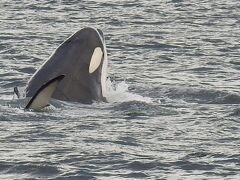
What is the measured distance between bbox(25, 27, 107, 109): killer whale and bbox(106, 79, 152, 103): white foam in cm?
57

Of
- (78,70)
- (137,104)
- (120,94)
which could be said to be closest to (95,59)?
A: (78,70)

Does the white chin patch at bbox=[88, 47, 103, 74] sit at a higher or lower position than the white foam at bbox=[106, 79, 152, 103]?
higher

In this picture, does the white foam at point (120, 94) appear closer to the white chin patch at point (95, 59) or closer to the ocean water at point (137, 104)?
the ocean water at point (137, 104)

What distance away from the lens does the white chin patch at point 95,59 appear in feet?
60.2

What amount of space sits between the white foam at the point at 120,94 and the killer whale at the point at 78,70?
22.4 inches

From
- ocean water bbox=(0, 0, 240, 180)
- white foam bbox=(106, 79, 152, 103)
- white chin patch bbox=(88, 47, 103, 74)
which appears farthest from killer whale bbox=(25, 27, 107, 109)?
white foam bbox=(106, 79, 152, 103)

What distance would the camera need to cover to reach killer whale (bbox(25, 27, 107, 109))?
694 inches

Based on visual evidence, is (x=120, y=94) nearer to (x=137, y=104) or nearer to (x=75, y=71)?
(x=137, y=104)

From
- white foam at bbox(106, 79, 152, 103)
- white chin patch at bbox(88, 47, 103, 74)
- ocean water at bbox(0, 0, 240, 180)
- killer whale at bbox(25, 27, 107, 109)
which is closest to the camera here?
ocean water at bbox(0, 0, 240, 180)

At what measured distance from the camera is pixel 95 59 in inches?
729

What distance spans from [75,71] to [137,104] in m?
1.21

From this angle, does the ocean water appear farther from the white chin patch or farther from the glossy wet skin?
the white chin patch

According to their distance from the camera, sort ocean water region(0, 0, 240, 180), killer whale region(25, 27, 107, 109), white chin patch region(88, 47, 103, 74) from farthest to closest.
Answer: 1. white chin patch region(88, 47, 103, 74)
2. killer whale region(25, 27, 107, 109)
3. ocean water region(0, 0, 240, 180)

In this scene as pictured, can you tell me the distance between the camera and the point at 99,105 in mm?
17969
